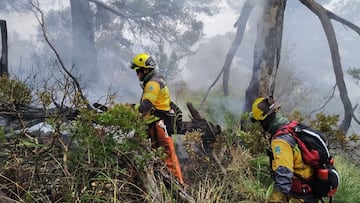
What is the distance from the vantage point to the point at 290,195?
388cm

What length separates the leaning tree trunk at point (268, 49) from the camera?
24.7 ft

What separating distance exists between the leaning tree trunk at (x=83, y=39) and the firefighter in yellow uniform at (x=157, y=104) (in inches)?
285

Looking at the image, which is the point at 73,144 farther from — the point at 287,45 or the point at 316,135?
the point at 287,45

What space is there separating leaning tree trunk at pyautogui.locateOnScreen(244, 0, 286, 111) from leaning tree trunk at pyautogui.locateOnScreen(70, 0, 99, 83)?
5833 millimetres

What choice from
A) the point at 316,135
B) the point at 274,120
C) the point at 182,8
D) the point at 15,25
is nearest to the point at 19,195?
the point at 274,120

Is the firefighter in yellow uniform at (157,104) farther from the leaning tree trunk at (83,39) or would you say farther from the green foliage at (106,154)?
the leaning tree trunk at (83,39)

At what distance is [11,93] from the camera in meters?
3.86

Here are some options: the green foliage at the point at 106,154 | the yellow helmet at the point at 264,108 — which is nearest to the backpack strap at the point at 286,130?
the yellow helmet at the point at 264,108

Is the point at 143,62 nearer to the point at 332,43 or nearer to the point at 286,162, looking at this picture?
the point at 286,162

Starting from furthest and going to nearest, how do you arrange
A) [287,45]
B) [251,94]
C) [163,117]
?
[287,45] < [251,94] < [163,117]

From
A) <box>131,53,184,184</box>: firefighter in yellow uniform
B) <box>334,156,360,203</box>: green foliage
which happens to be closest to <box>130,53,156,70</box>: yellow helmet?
<box>131,53,184,184</box>: firefighter in yellow uniform

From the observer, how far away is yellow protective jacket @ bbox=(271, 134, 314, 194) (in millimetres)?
3543

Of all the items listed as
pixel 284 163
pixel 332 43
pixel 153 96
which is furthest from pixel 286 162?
pixel 332 43

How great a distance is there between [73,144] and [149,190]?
747 mm
